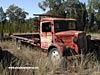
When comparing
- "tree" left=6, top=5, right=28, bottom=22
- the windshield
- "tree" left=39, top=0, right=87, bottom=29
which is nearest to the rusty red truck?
the windshield

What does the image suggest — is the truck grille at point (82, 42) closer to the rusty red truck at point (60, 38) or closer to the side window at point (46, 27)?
the rusty red truck at point (60, 38)

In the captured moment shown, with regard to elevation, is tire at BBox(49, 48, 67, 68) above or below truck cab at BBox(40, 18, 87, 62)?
below

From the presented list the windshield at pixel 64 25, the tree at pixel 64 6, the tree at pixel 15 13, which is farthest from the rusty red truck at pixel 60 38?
the tree at pixel 15 13

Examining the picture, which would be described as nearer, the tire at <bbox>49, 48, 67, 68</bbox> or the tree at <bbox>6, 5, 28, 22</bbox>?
the tire at <bbox>49, 48, 67, 68</bbox>

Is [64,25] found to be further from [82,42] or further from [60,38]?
[82,42]

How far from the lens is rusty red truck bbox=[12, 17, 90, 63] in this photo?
1328 centimetres

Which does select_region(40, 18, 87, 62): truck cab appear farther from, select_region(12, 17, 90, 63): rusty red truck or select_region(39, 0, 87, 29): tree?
select_region(39, 0, 87, 29): tree

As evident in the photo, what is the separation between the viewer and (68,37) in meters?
13.9

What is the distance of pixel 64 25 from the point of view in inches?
585

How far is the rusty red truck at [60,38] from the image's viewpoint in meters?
13.3

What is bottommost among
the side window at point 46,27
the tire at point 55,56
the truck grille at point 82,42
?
the tire at point 55,56

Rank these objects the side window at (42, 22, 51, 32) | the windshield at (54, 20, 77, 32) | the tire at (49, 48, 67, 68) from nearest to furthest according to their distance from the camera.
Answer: the tire at (49, 48, 67, 68), the windshield at (54, 20, 77, 32), the side window at (42, 22, 51, 32)

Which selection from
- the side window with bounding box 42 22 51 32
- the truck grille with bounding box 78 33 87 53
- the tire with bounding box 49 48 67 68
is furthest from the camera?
the side window with bounding box 42 22 51 32

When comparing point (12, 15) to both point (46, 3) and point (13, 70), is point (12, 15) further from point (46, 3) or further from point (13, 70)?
point (13, 70)
